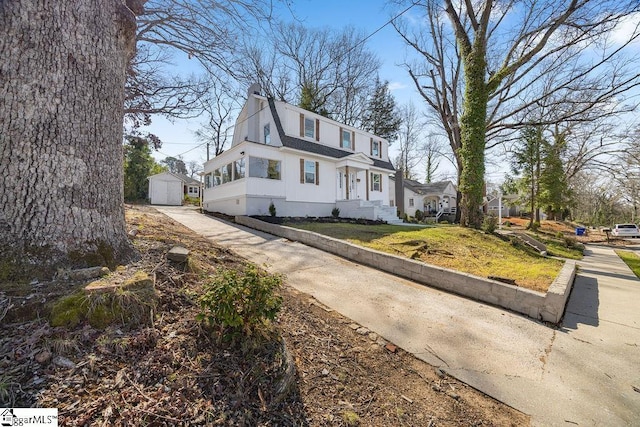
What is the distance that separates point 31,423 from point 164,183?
2840cm

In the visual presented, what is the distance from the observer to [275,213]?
14000mm

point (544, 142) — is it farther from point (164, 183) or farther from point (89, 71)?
point (164, 183)

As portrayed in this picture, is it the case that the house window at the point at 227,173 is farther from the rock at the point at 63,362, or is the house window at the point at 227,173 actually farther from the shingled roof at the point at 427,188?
the shingled roof at the point at 427,188

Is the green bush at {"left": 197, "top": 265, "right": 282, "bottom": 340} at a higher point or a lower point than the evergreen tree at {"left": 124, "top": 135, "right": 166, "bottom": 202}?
lower

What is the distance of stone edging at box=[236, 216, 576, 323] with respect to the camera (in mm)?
4309

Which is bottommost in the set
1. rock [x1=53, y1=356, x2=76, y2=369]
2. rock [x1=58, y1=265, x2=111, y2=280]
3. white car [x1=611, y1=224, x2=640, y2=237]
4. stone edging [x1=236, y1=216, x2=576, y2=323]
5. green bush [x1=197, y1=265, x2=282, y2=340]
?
white car [x1=611, y1=224, x2=640, y2=237]

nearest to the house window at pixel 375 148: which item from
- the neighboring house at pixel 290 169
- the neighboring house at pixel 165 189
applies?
the neighboring house at pixel 290 169

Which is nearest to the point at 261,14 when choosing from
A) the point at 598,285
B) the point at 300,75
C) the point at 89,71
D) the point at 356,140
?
the point at 89,71

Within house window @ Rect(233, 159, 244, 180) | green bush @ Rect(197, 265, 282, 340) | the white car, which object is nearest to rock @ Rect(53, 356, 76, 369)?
green bush @ Rect(197, 265, 282, 340)

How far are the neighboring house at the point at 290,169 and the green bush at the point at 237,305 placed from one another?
1144 centimetres

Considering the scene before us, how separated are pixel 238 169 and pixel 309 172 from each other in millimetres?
3979

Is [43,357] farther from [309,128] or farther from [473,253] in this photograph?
[309,128]

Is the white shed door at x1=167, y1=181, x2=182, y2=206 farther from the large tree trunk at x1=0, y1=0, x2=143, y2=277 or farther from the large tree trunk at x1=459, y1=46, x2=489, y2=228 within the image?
the large tree trunk at x1=0, y1=0, x2=143, y2=277

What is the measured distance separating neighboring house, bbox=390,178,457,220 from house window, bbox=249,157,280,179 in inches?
800
